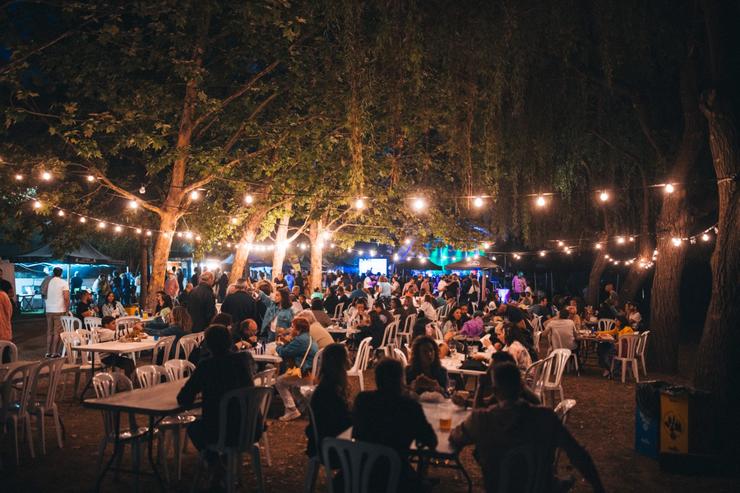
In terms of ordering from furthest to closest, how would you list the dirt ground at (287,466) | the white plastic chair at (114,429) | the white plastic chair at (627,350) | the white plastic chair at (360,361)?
the white plastic chair at (627,350) → the white plastic chair at (360,361) → the dirt ground at (287,466) → the white plastic chair at (114,429)

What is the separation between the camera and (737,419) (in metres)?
5.76

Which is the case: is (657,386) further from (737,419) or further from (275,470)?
(275,470)

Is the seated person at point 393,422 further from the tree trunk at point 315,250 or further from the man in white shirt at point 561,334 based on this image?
the tree trunk at point 315,250

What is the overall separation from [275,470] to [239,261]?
11.5 m

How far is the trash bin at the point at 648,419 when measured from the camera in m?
5.99

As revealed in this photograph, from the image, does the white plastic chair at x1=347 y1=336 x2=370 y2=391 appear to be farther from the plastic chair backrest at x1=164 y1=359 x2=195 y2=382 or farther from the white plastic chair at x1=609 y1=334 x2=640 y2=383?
the white plastic chair at x1=609 y1=334 x2=640 y2=383

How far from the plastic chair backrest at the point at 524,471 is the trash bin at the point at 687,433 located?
3.24 meters

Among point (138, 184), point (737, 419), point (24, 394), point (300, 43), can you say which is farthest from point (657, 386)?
point (138, 184)

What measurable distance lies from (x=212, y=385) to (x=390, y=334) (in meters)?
7.47

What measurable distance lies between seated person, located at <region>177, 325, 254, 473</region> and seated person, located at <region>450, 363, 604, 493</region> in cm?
198

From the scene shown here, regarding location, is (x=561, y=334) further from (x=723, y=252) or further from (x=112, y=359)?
(x=112, y=359)

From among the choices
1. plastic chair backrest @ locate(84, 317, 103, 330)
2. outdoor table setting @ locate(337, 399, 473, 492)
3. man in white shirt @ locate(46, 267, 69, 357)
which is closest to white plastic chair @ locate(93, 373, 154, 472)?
outdoor table setting @ locate(337, 399, 473, 492)

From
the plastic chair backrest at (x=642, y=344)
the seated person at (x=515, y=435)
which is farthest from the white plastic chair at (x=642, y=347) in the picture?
the seated person at (x=515, y=435)

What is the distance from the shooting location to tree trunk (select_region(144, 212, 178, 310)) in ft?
40.6
